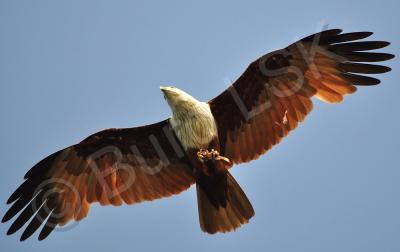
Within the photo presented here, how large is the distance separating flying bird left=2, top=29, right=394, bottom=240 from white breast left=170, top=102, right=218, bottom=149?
2 centimetres

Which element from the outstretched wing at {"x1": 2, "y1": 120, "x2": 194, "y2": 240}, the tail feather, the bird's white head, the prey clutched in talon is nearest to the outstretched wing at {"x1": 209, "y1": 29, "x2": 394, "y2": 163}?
the bird's white head

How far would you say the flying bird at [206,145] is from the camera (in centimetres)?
1024

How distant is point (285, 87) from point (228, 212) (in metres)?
2.50

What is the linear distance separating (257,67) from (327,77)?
1.28 m

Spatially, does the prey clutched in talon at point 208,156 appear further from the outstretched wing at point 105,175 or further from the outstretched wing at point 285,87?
the outstretched wing at point 105,175

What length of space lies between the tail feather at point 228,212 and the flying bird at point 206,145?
0.06 feet

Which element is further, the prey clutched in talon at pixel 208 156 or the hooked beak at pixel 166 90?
the hooked beak at pixel 166 90

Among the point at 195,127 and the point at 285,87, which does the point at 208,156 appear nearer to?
the point at 195,127

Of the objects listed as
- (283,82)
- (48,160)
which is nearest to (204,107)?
(283,82)

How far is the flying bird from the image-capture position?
10.2 m

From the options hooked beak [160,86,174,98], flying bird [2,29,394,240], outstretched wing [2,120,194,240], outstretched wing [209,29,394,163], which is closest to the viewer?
outstretched wing [209,29,394,163]

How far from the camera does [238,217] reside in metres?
10.3

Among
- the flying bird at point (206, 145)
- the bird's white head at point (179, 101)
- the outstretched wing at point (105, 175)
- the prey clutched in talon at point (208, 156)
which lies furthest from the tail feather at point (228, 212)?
the bird's white head at point (179, 101)

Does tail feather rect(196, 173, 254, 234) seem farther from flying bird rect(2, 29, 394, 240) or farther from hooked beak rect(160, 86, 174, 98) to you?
hooked beak rect(160, 86, 174, 98)
